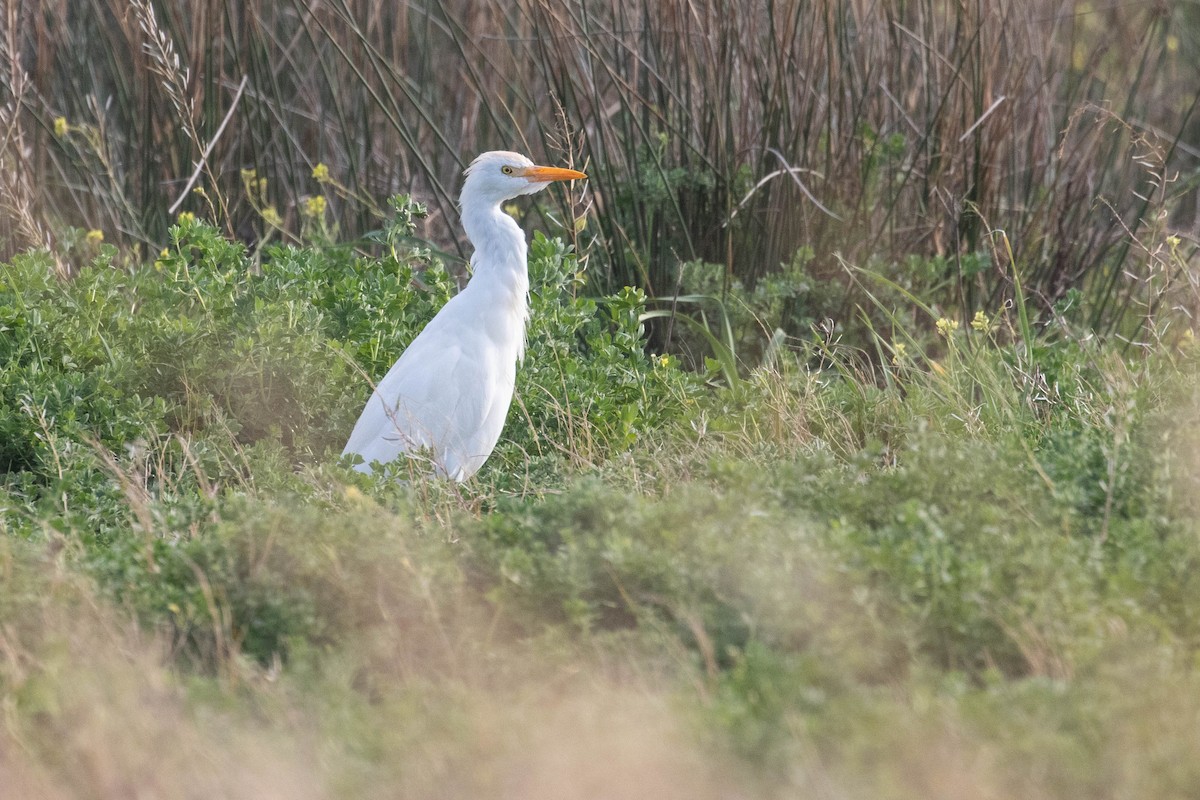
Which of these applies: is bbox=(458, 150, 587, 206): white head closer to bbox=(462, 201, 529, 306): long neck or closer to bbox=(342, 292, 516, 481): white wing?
bbox=(462, 201, 529, 306): long neck

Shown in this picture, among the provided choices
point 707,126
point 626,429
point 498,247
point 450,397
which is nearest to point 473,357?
point 450,397

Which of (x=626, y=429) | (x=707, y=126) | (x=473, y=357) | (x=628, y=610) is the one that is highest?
(x=707, y=126)

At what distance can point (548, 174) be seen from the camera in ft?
14.1

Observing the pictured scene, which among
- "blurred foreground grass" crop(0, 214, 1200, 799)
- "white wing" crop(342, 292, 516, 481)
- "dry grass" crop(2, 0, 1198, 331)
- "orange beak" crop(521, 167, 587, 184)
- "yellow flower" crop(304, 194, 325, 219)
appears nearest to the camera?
"blurred foreground grass" crop(0, 214, 1200, 799)

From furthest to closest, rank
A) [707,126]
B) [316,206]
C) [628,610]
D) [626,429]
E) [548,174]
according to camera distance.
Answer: [316,206], [707,126], [548,174], [626,429], [628,610]

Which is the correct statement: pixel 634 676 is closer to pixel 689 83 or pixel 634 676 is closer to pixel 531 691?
pixel 531 691

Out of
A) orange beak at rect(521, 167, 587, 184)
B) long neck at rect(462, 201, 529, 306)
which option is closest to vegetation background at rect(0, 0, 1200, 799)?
long neck at rect(462, 201, 529, 306)

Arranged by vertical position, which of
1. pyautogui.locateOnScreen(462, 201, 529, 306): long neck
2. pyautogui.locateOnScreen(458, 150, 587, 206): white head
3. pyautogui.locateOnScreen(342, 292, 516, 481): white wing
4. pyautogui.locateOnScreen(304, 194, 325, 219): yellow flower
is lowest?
pyautogui.locateOnScreen(342, 292, 516, 481): white wing

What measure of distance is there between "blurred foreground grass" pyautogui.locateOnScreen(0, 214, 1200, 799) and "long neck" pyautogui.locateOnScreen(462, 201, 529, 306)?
566 millimetres

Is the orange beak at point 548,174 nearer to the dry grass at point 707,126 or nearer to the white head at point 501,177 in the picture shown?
the white head at point 501,177

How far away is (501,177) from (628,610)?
2.04 metres

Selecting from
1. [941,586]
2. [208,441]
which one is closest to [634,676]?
[941,586]

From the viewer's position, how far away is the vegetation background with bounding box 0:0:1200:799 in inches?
83.1

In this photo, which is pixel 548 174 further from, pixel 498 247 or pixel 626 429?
pixel 626 429
